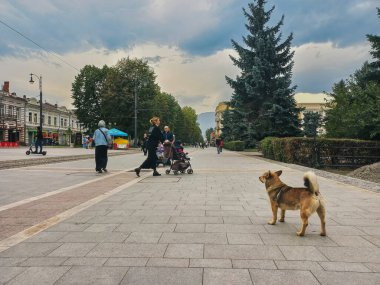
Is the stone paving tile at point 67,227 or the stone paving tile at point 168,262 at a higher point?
the stone paving tile at point 67,227

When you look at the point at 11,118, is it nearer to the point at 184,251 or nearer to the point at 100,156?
the point at 100,156

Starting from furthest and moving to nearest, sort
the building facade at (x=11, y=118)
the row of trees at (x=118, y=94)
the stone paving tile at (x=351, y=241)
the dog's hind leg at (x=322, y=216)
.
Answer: the building facade at (x=11, y=118)
the row of trees at (x=118, y=94)
the dog's hind leg at (x=322, y=216)
the stone paving tile at (x=351, y=241)

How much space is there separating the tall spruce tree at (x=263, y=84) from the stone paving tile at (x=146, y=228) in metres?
27.5

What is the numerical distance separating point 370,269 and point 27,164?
1591cm

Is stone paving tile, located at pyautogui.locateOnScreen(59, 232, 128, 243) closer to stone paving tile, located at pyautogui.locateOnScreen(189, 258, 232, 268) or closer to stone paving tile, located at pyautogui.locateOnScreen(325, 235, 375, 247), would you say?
stone paving tile, located at pyautogui.locateOnScreen(189, 258, 232, 268)

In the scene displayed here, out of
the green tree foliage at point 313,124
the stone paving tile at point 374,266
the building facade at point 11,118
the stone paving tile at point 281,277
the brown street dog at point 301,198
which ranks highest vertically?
the building facade at point 11,118

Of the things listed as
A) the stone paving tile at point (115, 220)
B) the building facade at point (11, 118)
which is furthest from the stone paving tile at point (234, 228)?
the building facade at point (11, 118)

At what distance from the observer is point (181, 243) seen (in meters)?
4.14

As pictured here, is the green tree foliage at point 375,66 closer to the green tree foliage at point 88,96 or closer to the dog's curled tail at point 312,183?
the dog's curled tail at point 312,183

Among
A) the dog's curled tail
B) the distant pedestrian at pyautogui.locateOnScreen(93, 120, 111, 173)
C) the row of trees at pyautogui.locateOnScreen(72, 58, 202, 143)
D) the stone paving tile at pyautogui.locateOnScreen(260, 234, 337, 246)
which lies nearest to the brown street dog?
the dog's curled tail

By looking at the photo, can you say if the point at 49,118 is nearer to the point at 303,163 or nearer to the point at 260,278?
the point at 303,163

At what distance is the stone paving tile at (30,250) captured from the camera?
3750mm

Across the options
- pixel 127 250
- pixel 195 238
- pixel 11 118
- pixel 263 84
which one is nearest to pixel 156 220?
pixel 195 238

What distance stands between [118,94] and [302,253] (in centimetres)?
5546
